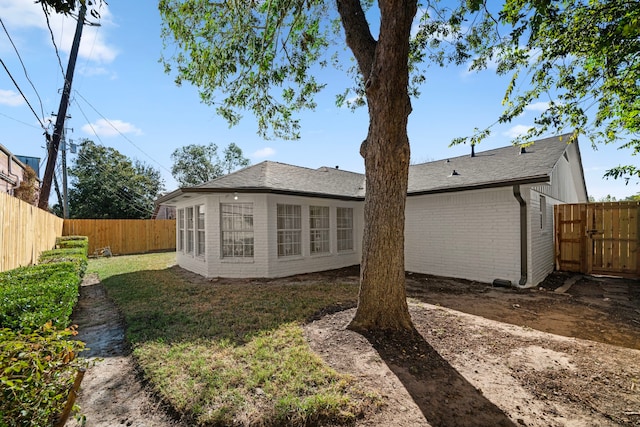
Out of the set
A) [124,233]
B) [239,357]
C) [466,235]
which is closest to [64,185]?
[124,233]

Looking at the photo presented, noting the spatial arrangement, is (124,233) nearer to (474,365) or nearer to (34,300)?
(34,300)

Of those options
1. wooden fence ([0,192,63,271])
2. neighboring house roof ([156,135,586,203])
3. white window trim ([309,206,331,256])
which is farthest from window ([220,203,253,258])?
wooden fence ([0,192,63,271])

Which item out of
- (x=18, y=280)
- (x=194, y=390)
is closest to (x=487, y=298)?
(x=194, y=390)

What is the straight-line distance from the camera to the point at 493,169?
8.64 meters

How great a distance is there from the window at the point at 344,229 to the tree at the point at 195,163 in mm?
27139

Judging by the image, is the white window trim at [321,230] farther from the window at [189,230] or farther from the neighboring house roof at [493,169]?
the window at [189,230]

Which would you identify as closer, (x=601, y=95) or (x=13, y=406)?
(x=13, y=406)

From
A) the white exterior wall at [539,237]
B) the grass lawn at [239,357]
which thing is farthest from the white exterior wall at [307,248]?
the white exterior wall at [539,237]

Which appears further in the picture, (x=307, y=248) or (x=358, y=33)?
(x=307, y=248)

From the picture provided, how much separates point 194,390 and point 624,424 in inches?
152

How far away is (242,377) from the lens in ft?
10.0

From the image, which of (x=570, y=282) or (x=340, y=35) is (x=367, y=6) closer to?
(x=340, y=35)

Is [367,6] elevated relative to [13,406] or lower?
elevated

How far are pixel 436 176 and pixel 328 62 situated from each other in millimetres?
5536
